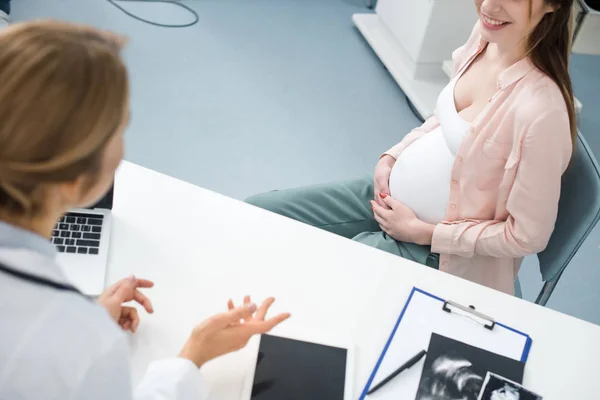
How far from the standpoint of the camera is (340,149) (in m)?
2.38

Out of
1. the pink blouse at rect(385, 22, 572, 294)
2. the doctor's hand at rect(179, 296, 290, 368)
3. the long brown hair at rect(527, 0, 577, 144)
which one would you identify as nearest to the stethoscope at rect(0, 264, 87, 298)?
the doctor's hand at rect(179, 296, 290, 368)

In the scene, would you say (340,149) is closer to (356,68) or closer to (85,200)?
(356,68)

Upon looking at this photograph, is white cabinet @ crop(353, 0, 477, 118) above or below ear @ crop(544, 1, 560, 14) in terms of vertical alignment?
below

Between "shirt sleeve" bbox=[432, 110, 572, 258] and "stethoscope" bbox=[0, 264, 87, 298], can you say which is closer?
"stethoscope" bbox=[0, 264, 87, 298]

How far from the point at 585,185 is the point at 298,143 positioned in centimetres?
131

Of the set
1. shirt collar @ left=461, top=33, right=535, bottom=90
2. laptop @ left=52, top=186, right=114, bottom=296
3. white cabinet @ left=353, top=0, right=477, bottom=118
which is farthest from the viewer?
white cabinet @ left=353, top=0, right=477, bottom=118

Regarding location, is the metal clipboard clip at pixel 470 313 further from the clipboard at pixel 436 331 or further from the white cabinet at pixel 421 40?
the white cabinet at pixel 421 40

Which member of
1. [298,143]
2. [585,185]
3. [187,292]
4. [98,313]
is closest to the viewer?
[98,313]

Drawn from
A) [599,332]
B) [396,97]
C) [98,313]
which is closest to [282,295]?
[98,313]

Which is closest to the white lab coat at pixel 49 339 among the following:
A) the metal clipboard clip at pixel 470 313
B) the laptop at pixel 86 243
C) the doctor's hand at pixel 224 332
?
the doctor's hand at pixel 224 332

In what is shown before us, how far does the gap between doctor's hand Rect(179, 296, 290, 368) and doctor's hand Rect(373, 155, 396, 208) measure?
0.60m

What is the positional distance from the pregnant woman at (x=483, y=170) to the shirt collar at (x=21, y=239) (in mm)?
834

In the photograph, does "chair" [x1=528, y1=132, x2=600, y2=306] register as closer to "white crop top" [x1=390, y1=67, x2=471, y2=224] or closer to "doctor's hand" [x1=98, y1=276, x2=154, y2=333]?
"white crop top" [x1=390, y1=67, x2=471, y2=224]

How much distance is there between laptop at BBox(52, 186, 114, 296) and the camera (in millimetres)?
971
